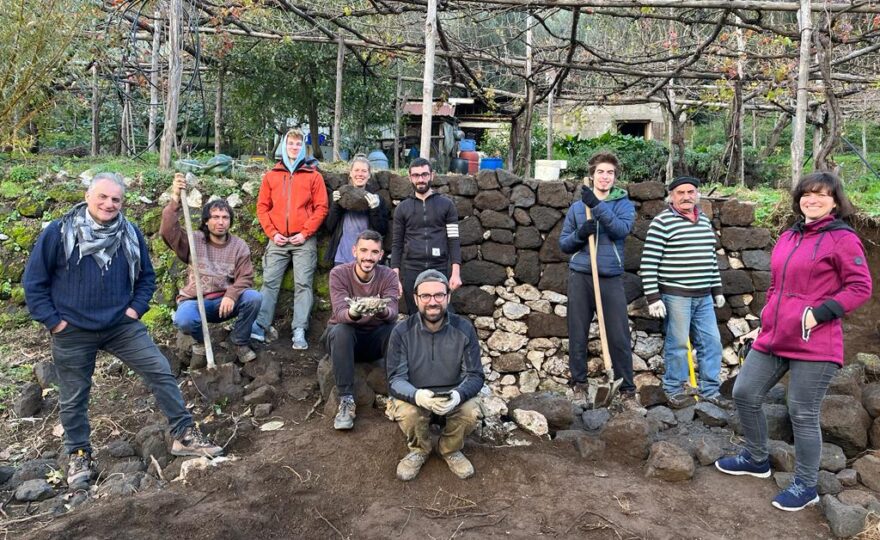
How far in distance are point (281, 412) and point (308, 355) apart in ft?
3.11

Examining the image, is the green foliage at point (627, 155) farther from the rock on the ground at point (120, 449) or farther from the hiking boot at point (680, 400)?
the rock on the ground at point (120, 449)

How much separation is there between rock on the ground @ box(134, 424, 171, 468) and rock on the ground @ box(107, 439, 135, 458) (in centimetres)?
4

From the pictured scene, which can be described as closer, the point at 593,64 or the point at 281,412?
the point at 281,412

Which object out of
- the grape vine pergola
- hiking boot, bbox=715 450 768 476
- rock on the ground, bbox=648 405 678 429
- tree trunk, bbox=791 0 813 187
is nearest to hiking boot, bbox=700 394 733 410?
rock on the ground, bbox=648 405 678 429

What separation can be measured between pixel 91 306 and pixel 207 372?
1.38m

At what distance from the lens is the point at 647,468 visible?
396 cm

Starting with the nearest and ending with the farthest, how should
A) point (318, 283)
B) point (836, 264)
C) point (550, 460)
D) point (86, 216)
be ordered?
point (836, 264) → point (86, 216) → point (550, 460) → point (318, 283)

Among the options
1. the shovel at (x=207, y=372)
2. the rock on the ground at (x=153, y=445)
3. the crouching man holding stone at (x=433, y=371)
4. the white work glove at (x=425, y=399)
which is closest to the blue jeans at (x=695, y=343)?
the crouching man holding stone at (x=433, y=371)

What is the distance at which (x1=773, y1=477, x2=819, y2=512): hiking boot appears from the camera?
3.46 metres

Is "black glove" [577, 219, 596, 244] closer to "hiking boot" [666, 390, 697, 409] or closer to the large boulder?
"hiking boot" [666, 390, 697, 409]

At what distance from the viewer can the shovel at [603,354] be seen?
4976 mm

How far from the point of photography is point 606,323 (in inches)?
206

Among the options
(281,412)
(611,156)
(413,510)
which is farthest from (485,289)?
(413,510)

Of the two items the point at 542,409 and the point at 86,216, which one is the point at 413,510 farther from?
the point at 86,216
